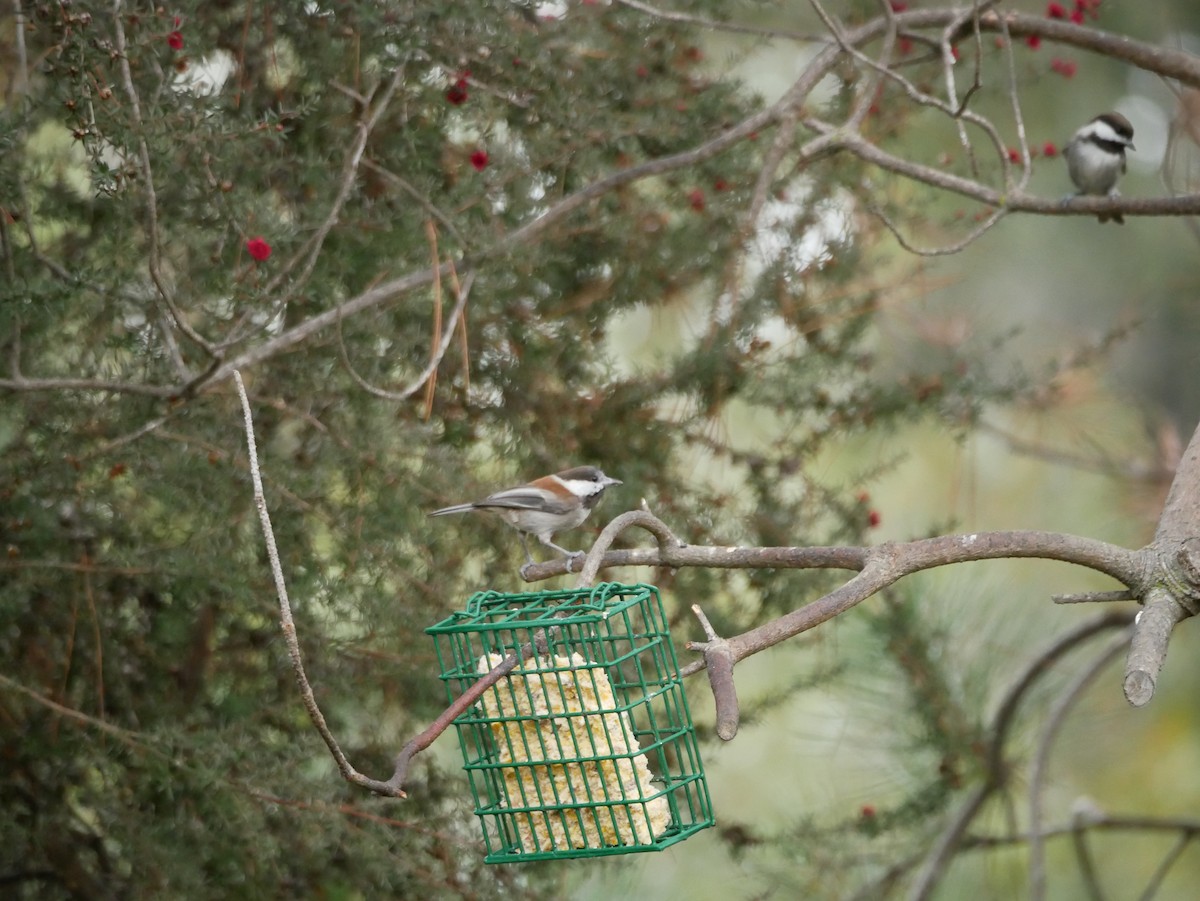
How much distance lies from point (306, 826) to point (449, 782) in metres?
0.56

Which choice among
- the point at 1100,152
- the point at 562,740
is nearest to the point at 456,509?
the point at 562,740

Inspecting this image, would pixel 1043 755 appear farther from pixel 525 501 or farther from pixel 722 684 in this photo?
pixel 722 684

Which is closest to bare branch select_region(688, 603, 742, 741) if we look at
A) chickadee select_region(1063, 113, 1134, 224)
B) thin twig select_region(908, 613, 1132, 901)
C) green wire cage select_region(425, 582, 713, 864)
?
green wire cage select_region(425, 582, 713, 864)

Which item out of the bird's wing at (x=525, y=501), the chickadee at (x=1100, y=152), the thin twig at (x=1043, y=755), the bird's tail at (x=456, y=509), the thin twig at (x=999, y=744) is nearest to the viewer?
the bird's tail at (x=456, y=509)

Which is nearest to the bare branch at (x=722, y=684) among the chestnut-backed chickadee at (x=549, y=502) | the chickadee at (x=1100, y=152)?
the chestnut-backed chickadee at (x=549, y=502)

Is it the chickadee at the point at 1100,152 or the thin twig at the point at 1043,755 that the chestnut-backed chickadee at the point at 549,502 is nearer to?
the thin twig at the point at 1043,755

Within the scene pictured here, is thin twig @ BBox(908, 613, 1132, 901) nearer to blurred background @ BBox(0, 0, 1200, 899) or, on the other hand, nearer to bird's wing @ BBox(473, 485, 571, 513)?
blurred background @ BBox(0, 0, 1200, 899)

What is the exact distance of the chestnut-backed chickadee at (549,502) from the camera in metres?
3.51

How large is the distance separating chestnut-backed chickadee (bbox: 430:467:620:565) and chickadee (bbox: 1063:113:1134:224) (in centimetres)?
282

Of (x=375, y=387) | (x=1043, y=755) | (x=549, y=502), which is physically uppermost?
(x=375, y=387)

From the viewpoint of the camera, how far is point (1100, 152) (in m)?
5.39

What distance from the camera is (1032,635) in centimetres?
576

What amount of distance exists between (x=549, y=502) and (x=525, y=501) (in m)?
0.07

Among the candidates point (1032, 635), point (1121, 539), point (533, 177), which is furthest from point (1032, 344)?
point (533, 177)
